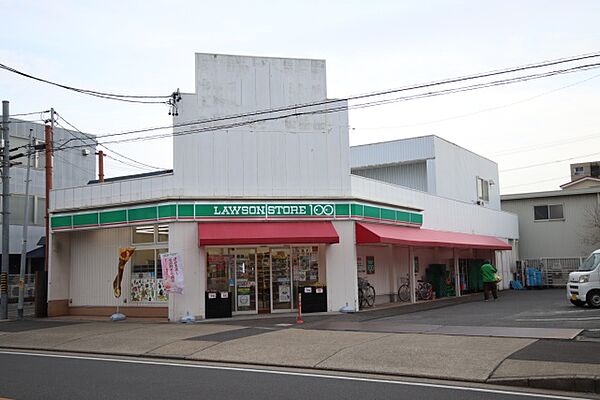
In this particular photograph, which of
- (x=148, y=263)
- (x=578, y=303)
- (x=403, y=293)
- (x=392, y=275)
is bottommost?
(x=578, y=303)

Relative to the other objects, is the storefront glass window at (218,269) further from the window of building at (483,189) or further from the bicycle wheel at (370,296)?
the window of building at (483,189)

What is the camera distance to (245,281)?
21.4 meters

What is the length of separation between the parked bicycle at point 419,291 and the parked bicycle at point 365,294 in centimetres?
321

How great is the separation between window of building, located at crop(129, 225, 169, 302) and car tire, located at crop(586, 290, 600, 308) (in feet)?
48.1

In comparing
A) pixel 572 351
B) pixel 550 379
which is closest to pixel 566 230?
pixel 572 351

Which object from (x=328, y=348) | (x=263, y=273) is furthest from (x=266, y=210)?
(x=328, y=348)

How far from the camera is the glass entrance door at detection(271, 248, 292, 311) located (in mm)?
21609

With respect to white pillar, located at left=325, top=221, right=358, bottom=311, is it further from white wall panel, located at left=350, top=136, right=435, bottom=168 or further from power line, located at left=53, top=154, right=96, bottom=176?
power line, located at left=53, top=154, right=96, bottom=176

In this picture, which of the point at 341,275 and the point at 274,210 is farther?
the point at 341,275

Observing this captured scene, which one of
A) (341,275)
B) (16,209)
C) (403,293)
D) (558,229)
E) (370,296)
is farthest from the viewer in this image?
(558,229)

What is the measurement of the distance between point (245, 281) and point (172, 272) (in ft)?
9.00

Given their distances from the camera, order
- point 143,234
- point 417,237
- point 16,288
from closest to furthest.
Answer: point 143,234, point 417,237, point 16,288

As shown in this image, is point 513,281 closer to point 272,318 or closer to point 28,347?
point 272,318

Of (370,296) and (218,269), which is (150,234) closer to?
(218,269)
